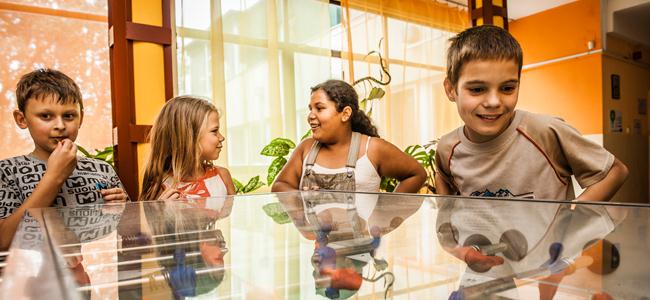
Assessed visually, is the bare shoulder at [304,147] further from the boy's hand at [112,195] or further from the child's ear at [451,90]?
the boy's hand at [112,195]

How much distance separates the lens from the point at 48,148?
1220 millimetres

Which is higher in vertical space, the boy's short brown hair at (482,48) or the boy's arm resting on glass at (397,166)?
the boy's short brown hair at (482,48)

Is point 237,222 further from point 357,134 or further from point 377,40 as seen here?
point 377,40

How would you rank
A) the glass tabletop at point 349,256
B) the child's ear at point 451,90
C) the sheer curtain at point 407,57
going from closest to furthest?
the glass tabletop at point 349,256
the child's ear at point 451,90
the sheer curtain at point 407,57

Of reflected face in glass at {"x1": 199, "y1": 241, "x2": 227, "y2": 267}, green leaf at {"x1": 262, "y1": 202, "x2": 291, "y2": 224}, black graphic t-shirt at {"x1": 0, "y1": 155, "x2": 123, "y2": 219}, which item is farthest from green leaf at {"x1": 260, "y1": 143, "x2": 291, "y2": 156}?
reflected face in glass at {"x1": 199, "y1": 241, "x2": 227, "y2": 267}

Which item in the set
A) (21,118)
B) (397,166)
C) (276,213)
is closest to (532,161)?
(397,166)

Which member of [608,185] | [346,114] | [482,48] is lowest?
[608,185]

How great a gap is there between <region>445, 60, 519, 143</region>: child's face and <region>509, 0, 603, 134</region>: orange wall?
4.32 metres

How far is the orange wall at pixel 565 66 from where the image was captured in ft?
15.3

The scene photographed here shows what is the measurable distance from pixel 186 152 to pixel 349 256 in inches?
53.1

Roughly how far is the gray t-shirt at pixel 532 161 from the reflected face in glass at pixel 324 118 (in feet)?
1.87

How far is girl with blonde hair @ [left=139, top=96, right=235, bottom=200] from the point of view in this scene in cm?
151

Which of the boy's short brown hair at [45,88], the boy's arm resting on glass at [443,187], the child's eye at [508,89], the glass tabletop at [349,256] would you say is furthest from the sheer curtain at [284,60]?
the glass tabletop at [349,256]

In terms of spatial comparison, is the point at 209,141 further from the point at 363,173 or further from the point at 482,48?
the point at 482,48
